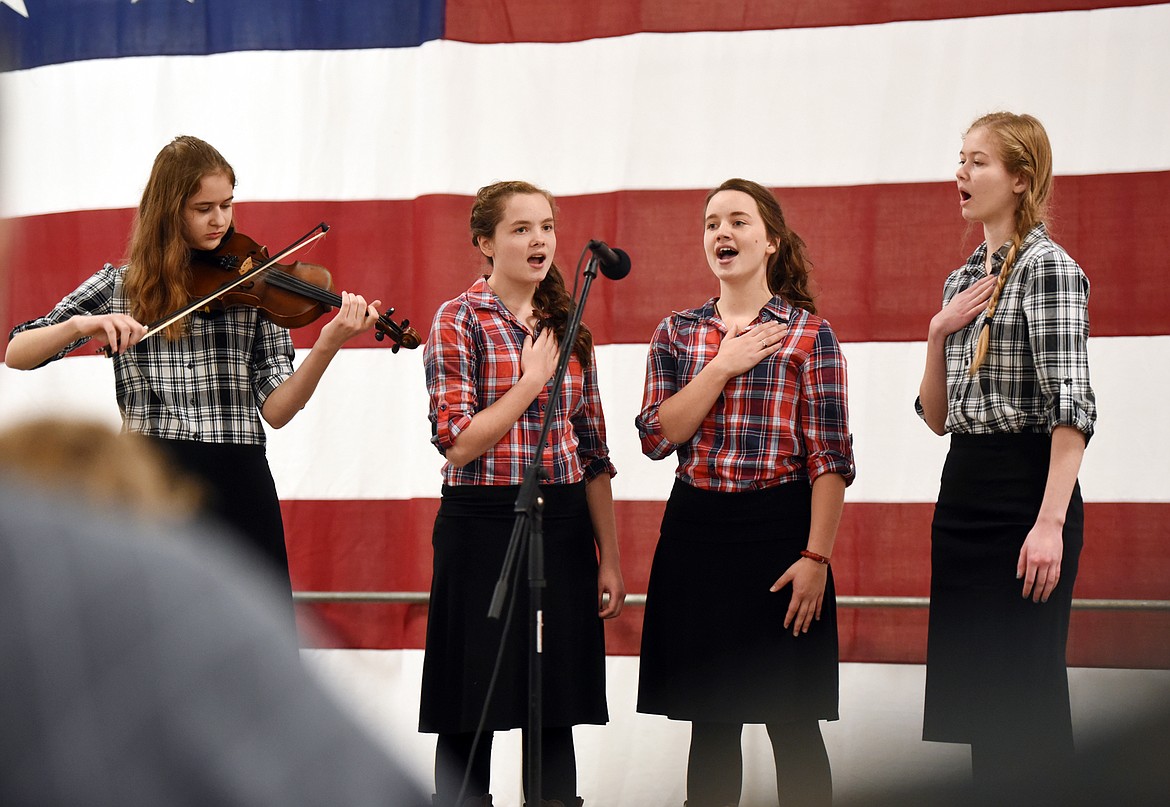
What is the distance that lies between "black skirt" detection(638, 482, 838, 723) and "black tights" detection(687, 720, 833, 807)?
0.12ft

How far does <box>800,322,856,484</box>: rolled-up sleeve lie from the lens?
183 centimetres

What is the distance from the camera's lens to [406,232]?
2570 mm

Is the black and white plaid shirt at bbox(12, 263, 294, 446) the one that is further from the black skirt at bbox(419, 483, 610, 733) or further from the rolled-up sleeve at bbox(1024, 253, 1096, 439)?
the rolled-up sleeve at bbox(1024, 253, 1096, 439)

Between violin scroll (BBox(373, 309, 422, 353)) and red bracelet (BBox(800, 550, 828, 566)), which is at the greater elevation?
violin scroll (BBox(373, 309, 422, 353))

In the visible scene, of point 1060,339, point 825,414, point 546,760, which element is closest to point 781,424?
point 825,414

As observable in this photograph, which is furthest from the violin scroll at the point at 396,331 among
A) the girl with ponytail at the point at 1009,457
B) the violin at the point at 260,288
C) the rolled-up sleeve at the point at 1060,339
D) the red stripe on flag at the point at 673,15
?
the rolled-up sleeve at the point at 1060,339

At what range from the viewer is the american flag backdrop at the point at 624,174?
223 centimetres

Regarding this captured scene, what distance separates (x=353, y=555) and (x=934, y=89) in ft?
Result: 4.95

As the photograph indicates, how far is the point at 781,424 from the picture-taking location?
72.6 inches

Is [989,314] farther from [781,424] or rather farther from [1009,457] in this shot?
[781,424]

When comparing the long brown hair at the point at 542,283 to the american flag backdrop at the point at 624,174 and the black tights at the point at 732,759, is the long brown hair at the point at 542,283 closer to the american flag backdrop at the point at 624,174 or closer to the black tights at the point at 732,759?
the american flag backdrop at the point at 624,174

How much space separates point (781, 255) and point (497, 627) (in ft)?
2.49

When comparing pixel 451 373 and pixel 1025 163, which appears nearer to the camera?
pixel 1025 163

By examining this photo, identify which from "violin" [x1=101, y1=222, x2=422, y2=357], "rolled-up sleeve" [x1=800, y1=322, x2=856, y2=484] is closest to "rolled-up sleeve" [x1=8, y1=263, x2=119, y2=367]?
"violin" [x1=101, y1=222, x2=422, y2=357]
